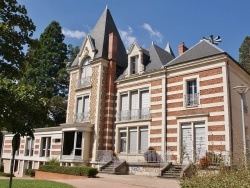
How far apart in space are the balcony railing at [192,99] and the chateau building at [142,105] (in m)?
0.07

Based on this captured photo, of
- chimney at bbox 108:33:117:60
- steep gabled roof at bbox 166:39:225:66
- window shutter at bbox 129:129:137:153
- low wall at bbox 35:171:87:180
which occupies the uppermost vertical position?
chimney at bbox 108:33:117:60

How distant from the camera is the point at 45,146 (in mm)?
28000

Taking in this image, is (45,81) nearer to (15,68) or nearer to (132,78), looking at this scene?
(132,78)

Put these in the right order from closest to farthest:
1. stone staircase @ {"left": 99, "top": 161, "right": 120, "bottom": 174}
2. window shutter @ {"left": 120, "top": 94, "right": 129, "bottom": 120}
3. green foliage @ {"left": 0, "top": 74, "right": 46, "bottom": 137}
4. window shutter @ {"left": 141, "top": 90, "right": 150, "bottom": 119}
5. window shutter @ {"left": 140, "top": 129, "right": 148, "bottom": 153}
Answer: green foliage @ {"left": 0, "top": 74, "right": 46, "bottom": 137} < stone staircase @ {"left": 99, "top": 161, "right": 120, "bottom": 174} < window shutter @ {"left": 140, "top": 129, "right": 148, "bottom": 153} < window shutter @ {"left": 141, "top": 90, "right": 150, "bottom": 119} < window shutter @ {"left": 120, "top": 94, "right": 129, "bottom": 120}

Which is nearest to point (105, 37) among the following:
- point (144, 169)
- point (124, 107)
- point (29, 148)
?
point (124, 107)

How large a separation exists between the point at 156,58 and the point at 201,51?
4368 millimetres

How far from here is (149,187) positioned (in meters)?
13.0

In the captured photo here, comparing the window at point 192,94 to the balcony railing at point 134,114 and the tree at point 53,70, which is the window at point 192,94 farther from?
the tree at point 53,70

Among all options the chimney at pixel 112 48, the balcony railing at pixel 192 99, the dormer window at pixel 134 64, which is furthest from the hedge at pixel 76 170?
the chimney at pixel 112 48

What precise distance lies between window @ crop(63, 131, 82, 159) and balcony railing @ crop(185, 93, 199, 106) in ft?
31.0

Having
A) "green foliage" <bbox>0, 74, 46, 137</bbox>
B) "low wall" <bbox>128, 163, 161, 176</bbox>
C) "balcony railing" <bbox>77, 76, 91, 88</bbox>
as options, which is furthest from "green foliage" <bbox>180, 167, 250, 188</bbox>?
"balcony railing" <bbox>77, 76, 91, 88</bbox>

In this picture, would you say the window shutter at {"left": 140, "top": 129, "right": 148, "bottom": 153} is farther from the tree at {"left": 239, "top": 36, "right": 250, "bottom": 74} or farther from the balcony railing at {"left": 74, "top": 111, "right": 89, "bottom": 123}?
the tree at {"left": 239, "top": 36, "right": 250, "bottom": 74}

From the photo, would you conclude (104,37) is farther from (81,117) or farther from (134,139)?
(134,139)

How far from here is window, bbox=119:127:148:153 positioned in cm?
2178
